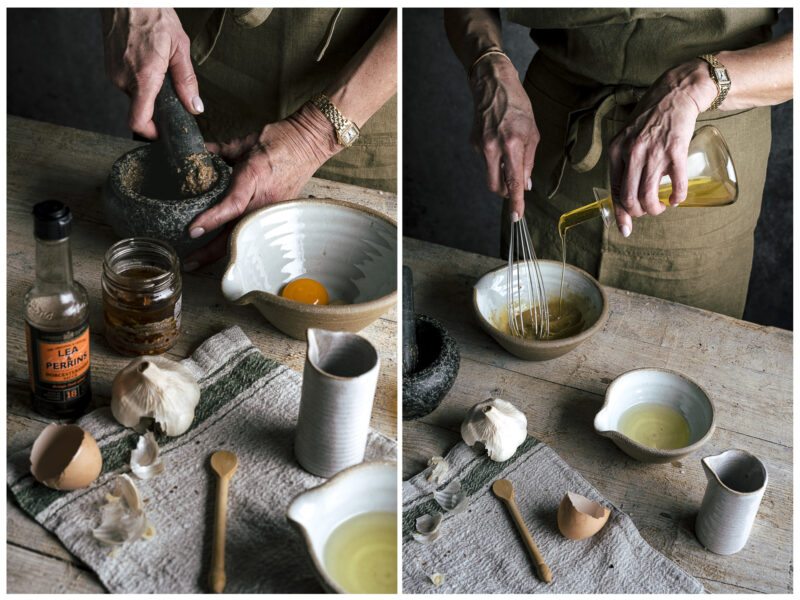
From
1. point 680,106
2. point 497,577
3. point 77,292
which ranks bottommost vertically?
point 497,577

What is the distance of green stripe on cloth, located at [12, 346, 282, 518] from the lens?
0.63m

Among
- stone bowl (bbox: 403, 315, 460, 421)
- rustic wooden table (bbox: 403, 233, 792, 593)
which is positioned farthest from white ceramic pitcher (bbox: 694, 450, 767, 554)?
stone bowl (bbox: 403, 315, 460, 421)

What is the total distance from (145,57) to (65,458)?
47cm

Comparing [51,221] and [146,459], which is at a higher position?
[51,221]

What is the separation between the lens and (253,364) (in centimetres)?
78

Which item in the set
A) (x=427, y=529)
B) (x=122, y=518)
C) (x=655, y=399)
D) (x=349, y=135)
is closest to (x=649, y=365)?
(x=655, y=399)

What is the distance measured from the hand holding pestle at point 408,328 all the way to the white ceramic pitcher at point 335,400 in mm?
89

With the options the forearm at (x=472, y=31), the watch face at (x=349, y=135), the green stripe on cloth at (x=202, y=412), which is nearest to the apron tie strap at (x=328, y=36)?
the watch face at (x=349, y=135)

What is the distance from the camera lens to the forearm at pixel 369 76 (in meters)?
0.97

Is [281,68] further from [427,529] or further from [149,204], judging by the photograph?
[427,529]

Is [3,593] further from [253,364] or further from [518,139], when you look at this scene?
[518,139]

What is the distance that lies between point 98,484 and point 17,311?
0.28 metres

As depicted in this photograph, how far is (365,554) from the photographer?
0.61m

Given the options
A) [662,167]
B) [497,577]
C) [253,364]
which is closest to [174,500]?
[253,364]
